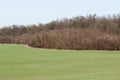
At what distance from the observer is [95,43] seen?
6034 cm

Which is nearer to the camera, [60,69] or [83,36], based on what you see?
[60,69]

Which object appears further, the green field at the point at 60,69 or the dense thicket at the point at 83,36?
the dense thicket at the point at 83,36

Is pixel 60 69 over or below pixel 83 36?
below

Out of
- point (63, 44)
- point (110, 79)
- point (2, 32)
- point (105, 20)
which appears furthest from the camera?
point (2, 32)

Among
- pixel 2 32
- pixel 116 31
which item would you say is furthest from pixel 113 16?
pixel 2 32

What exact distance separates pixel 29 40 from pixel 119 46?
74.2 feet

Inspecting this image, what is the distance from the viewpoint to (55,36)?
218ft

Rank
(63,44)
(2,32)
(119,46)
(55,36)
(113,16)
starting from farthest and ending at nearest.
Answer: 1. (2,32)
2. (113,16)
3. (55,36)
4. (63,44)
5. (119,46)

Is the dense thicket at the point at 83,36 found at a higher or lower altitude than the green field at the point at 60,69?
higher

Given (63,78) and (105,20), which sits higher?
(105,20)

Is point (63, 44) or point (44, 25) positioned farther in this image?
point (44, 25)

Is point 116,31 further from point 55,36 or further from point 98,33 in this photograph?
point 55,36

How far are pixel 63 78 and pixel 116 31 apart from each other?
5565 centimetres

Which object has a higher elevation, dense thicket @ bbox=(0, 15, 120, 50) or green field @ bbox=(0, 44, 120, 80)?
dense thicket @ bbox=(0, 15, 120, 50)
